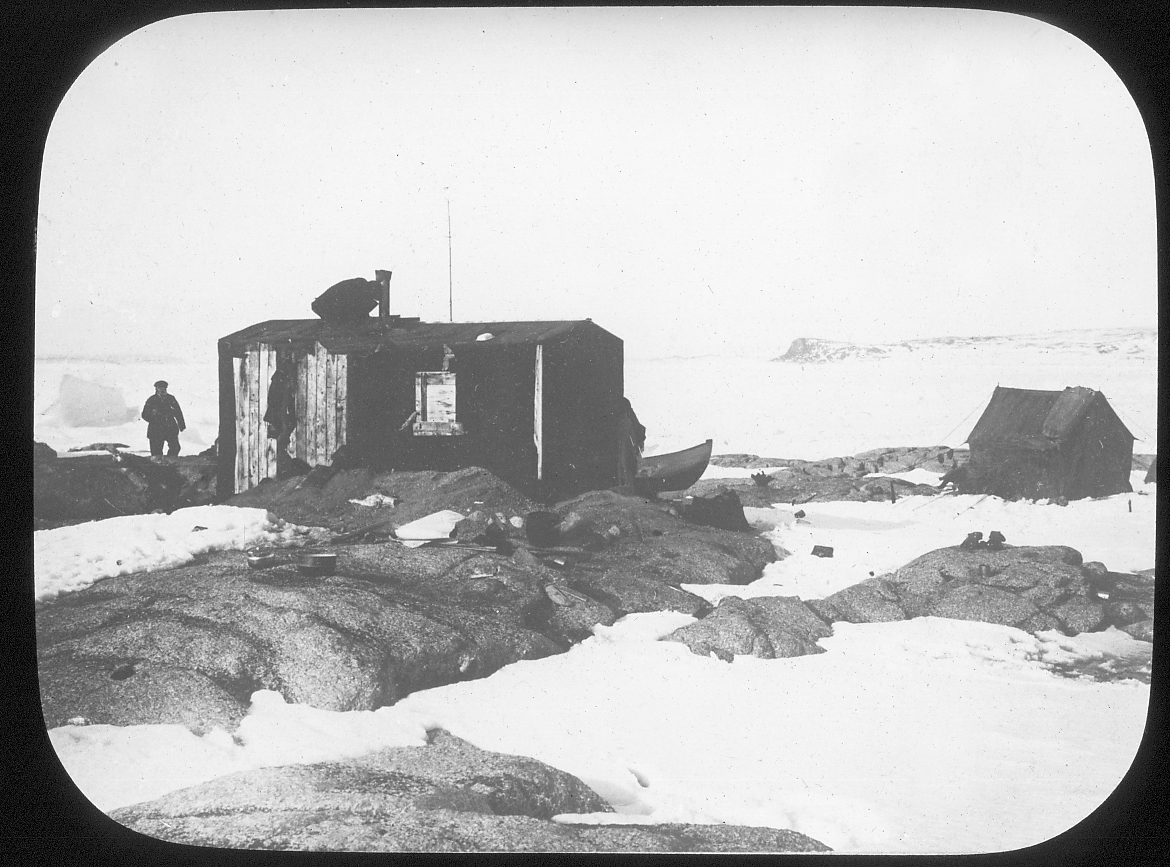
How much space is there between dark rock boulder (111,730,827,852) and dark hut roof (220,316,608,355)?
4.16 feet

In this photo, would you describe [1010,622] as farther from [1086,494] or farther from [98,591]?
[98,591]

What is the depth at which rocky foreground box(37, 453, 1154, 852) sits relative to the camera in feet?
9.21

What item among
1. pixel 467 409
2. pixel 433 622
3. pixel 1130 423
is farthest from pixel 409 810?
pixel 1130 423

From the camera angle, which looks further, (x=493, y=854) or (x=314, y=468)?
(x=314, y=468)

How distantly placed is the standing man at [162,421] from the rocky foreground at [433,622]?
30 cm

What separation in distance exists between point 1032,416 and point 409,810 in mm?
2319

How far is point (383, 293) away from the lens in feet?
10.2

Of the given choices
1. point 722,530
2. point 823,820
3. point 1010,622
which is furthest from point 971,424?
point 823,820

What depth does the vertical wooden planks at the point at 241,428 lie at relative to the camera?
3.12 meters

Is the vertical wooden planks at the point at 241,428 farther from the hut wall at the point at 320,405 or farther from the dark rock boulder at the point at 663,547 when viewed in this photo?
the dark rock boulder at the point at 663,547

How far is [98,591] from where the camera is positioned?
3021 millimetres

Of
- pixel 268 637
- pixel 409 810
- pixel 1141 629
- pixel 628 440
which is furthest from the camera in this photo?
pixel 628 440

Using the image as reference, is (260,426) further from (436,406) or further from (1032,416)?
(1032,416)

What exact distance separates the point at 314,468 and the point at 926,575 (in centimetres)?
206
